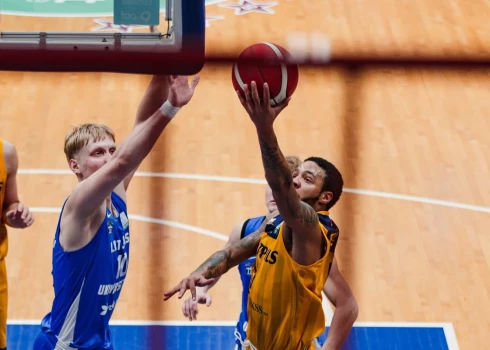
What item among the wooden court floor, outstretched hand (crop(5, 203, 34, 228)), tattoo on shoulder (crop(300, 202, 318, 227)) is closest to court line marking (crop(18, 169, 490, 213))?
the wooden court floor

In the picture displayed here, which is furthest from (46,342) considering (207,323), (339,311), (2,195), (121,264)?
(207,323)

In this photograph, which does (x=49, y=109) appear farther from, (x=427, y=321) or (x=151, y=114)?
(x=151, y=114)

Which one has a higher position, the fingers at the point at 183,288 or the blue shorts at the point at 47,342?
the fingers at the point at 183,288

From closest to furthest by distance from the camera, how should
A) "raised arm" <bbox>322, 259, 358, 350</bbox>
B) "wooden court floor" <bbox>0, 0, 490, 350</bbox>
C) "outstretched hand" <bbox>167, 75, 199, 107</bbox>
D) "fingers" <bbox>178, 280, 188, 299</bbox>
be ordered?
1. "outstretched hand" <bbox>167, 75, 199, 107</bbox>
2. "fingers" <bbox>178, 280, 188, 299</bbox>
3. "raised arm" <bbox>322, 259, 358, 350</bbox>
4. "wooden court floor" <bbox>0, 0, 490, 350</bbox>

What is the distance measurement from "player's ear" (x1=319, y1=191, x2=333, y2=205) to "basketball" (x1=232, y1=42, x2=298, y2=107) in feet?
2.81

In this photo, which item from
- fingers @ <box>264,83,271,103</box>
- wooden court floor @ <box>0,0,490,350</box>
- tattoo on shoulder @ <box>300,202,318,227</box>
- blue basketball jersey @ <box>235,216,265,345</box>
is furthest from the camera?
wooden court floor @ <box>0,0,490,350</box>

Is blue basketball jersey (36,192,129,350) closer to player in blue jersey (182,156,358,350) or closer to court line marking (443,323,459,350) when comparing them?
player in blue jersey (182,156,358,350)

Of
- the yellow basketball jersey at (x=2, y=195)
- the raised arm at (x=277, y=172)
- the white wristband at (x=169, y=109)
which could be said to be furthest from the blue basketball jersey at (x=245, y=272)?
the white wristband at (x=169, y=109)

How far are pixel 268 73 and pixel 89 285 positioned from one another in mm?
1496

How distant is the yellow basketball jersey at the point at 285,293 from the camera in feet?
15.0

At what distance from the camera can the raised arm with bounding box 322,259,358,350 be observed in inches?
194

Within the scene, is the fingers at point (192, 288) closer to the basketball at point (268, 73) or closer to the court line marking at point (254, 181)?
the basketball at point (268, 73)

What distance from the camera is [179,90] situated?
405 centimetres

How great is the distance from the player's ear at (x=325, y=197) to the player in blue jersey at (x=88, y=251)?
873 mm
